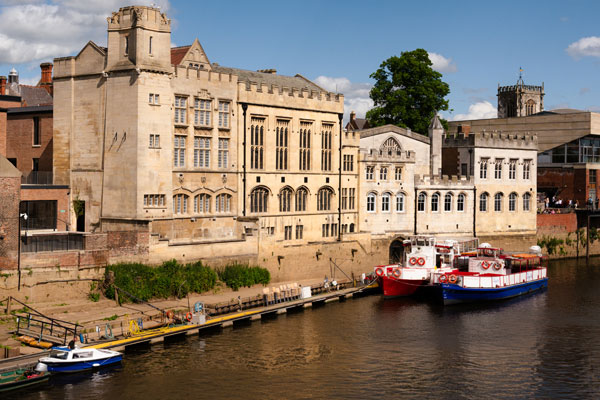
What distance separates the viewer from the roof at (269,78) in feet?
244

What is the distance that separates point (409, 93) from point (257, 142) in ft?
113

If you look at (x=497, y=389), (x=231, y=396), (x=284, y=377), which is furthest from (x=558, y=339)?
(x=231, y=396)

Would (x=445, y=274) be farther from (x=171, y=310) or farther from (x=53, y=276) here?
(x=53, y=276)

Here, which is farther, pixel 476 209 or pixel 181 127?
pixel 476 209

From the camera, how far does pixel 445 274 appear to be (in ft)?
226

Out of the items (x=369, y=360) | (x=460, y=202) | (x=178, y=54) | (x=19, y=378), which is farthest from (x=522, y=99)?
(x=19, y=378)

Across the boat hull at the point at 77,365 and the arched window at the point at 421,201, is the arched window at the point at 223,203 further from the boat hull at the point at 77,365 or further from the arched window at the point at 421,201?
the boat hull at the point at 77,365

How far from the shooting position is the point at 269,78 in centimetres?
7881

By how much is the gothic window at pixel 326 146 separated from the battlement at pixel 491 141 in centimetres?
2042

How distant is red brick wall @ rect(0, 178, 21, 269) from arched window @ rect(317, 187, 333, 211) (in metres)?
30.9

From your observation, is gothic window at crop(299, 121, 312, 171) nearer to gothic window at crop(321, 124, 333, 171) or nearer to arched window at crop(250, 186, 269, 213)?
A: gothic window at crop(321, 124, 333, 171)

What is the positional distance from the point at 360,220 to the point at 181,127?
23334 mm

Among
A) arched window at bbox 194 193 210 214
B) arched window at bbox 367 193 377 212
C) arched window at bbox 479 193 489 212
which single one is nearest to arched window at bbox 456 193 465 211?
arched window at bbox 479 193 489 212

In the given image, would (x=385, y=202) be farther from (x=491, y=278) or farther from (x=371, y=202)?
(x=491, y=278)
